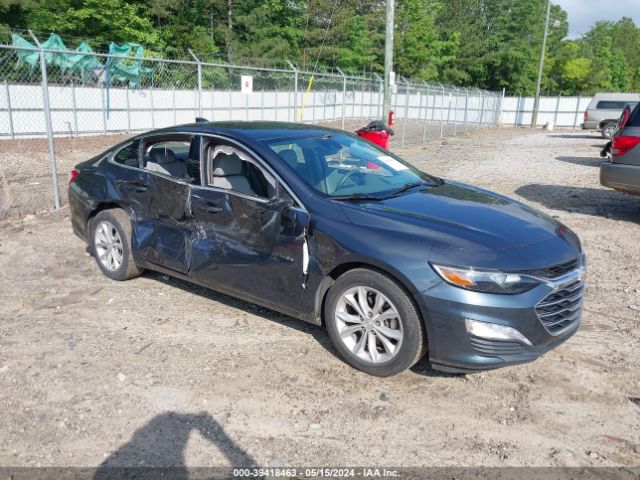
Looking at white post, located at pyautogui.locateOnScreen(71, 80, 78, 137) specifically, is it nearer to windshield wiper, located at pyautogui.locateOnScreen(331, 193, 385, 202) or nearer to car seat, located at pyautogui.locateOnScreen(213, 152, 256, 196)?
car seat, located at pyautogui.locateOnScreen(213, 152, 256, 196)

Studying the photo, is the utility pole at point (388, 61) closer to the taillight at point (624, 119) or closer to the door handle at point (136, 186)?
the taillight at point (624, 119)

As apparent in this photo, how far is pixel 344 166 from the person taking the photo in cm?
463

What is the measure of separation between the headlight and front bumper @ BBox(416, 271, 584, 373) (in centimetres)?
3

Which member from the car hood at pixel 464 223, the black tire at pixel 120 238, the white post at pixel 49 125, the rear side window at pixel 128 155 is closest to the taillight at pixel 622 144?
the car hood at pixel 464 223

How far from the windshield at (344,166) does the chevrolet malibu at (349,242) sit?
16mm

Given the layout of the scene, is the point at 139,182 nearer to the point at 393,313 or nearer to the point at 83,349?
the point at 83,349

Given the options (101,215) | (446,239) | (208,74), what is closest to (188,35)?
(208,74)

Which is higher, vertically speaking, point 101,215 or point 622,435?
point 101,215

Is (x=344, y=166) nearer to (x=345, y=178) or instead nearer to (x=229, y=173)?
(x=345, y=178)

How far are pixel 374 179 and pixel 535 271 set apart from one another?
1.58 meters

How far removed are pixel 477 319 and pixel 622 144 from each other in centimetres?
580

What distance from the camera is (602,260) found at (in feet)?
21.3

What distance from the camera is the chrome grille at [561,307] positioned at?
3514 mm

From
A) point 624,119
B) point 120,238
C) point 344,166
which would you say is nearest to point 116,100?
point 120,238
